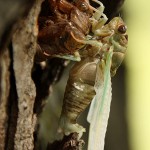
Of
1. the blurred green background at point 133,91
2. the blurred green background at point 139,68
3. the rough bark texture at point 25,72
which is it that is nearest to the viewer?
the rough bark texture at point 25,72

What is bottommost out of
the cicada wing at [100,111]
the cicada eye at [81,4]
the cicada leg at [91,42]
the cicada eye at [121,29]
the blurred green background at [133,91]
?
the blurred green background at [133,91]

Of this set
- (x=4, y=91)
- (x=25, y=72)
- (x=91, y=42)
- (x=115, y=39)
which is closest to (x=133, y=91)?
(x=115, y=39)

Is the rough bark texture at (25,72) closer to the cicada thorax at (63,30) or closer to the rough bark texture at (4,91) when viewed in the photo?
the rough bark texture at (4,91)

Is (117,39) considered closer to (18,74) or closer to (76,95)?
(76,95)

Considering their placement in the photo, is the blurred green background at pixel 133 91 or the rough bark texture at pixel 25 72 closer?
the rough bark texture at pixel 25 72

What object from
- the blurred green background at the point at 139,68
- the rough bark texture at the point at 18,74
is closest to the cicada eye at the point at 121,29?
the rough bark texture at the point at 18,74

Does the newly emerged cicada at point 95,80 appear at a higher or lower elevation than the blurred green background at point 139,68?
higher
